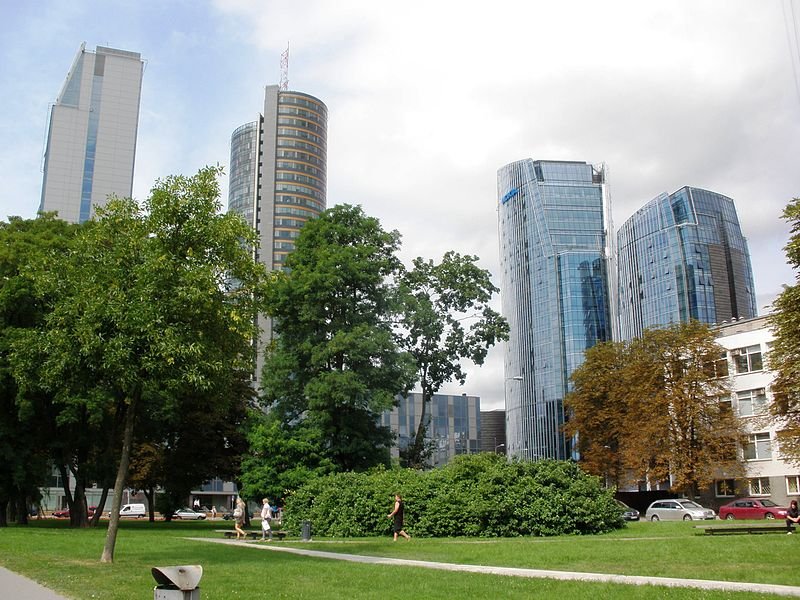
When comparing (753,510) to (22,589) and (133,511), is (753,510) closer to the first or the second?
(22,589)

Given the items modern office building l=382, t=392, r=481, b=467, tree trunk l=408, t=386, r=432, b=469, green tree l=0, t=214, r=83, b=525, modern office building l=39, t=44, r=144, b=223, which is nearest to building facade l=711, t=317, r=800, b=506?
tree trunk l=408, t=386, r=432, b=469

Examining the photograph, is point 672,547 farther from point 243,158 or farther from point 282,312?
point 243,158

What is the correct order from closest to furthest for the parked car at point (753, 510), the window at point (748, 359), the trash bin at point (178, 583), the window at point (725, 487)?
the trash bin at point (178, 583) → the parked car at point (753, 510) → the window at point (748, 359) → the window at point (725, 487)

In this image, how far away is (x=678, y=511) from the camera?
153 feet

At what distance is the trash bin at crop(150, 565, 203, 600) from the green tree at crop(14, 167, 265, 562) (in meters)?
11.4

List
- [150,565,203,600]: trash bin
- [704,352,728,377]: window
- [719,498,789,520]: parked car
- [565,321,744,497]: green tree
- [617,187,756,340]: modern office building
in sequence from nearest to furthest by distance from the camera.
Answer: [150,565,203,600]: trash bin < [719,498,789,520]: parked car < [565,321,744,497]: green tree < [704,352,728,377]: window < [617,187,756,340]: modern office building

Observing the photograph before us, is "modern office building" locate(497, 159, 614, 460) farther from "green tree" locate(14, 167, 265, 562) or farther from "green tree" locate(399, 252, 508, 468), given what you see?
"green tree" locate(14, 167, 265, 562)

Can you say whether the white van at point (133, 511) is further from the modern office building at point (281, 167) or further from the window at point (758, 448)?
the modern office building at point (281, 167)

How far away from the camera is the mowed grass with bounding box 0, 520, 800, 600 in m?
12.0

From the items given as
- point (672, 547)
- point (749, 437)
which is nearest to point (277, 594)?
point (672, 547)

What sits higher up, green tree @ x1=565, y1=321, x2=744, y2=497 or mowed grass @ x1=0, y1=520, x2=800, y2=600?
green tree @ x1=565, y1=321, x2=744, y2=497

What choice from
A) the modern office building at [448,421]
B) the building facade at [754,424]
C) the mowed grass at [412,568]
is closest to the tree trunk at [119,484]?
the mowed grass at [412,568]

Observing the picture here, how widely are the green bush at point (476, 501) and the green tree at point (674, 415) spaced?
82.2ft

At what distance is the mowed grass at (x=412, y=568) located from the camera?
39.4 ft
